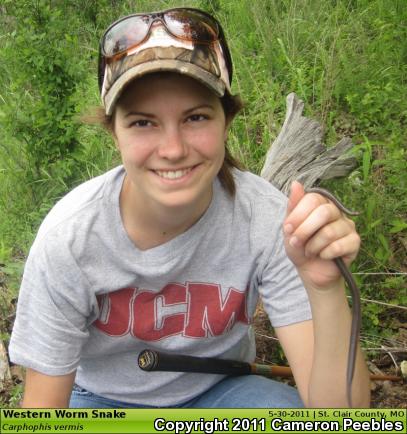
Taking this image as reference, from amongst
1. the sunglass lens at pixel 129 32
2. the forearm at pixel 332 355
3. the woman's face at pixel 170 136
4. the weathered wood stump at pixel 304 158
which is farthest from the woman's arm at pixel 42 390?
the weathered wood stump at pixel 304 158

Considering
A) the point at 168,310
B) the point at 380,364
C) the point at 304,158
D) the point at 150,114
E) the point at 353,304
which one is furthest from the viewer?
the point at 304,158

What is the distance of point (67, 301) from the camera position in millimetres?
1846

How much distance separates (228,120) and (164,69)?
1.13 feet

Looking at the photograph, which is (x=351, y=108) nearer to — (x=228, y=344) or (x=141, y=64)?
(x=228, y=344)

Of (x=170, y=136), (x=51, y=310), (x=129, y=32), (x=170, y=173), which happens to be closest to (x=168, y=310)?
(x=51, y=310)

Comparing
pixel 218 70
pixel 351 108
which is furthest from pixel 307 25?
pixel 218 70

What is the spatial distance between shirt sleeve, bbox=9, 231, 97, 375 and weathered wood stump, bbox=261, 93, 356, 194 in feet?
4.70

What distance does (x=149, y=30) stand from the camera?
5.45ft

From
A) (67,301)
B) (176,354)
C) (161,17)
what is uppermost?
(161,17)

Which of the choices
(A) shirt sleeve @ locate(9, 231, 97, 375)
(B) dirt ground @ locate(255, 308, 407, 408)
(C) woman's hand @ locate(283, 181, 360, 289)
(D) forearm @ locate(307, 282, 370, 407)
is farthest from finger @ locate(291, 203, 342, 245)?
(B) dirt ground @ locate(255, 308, 407, 408)

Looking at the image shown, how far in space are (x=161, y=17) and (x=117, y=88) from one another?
0.25m

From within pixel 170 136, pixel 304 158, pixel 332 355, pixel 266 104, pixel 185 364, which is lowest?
pixel 185 364

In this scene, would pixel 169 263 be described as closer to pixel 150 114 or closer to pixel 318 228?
pixel 150 114

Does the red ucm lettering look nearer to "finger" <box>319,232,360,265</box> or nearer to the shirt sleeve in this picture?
the shirt sleeve
